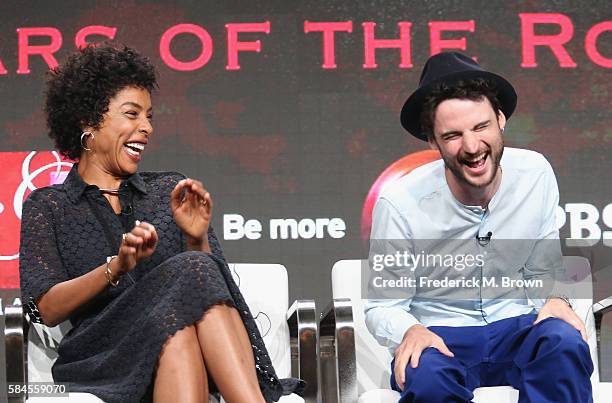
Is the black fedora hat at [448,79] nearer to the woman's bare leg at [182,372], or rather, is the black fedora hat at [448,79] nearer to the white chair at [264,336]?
the white chair at [264,336]

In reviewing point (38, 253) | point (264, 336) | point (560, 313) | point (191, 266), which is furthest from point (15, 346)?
point (560, 313)

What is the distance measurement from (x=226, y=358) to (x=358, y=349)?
2.43ft

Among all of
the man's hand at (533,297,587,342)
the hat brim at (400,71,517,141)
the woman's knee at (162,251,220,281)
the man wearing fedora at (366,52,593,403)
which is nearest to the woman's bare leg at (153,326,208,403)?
the woman's knee at (162,251,220,281)

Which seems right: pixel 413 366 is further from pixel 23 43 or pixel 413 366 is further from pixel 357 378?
pixel 23 43

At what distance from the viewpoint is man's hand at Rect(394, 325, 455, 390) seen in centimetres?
258

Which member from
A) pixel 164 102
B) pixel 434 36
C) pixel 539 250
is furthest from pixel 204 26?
pixel 539 250

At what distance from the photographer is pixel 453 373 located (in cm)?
253

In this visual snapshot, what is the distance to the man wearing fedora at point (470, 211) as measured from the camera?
2.78m

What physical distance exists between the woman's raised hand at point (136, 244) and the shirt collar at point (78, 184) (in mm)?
459

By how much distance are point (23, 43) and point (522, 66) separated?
2010mm

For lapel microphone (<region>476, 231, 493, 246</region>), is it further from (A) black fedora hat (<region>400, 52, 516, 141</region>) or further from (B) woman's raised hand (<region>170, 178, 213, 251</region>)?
(B) woman's raised hand (<region>170, 178, 213, 251</region>)

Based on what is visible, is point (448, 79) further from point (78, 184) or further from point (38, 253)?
point (38, 253)

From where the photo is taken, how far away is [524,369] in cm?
253

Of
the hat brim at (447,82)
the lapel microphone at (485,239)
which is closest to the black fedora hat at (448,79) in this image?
the hat brim at (447,82)
